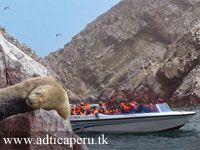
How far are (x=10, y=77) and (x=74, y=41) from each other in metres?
158

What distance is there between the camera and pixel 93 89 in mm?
148125

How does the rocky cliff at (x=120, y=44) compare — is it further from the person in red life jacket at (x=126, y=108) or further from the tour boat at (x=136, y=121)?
the person in red life jacket at (x=126, y=108)

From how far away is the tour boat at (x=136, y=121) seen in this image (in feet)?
125

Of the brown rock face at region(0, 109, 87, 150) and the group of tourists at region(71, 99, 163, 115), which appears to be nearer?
the brown rock face at region(0, 109, 87, 150)

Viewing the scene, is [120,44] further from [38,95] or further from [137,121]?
[38,95]

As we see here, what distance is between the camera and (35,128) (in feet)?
45.4

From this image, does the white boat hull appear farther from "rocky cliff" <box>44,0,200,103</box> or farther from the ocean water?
"rocky cliff" <box>44,0,200,103</box>

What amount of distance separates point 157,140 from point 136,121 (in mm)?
5055

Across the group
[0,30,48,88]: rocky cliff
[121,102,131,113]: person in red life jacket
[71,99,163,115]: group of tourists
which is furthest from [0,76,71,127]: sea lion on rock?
[71,99,163,115]: group of tourists

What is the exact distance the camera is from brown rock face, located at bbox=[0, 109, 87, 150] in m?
13.8

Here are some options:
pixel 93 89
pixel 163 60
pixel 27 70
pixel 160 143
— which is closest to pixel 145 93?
pixel 163 60

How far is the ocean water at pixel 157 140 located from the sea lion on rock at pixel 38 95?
13.1 metres

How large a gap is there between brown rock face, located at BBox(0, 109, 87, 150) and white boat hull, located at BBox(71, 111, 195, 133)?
24349mm

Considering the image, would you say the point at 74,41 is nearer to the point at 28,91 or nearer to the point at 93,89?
the point at 93,89
